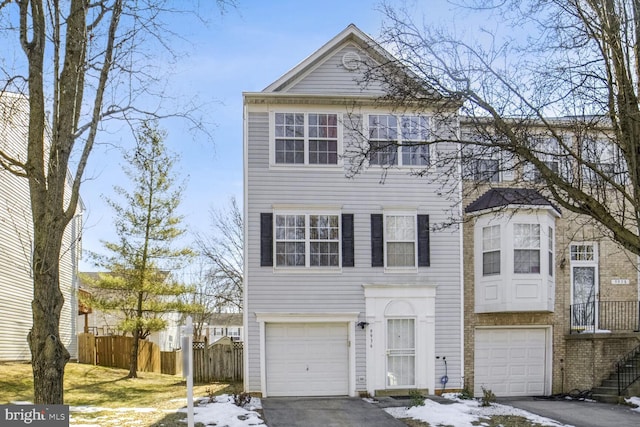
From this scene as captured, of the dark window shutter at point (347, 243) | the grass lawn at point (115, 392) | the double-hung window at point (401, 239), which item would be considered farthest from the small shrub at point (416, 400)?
the grass lawn at point (115, 392)

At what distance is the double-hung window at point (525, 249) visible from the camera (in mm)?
17562

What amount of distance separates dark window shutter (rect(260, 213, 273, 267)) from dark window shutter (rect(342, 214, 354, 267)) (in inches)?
73.9

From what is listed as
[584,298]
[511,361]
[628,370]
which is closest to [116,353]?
[511,361]

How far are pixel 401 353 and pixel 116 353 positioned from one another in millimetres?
12360

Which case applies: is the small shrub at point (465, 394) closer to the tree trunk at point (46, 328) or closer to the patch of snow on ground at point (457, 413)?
the patch of snow on ground at point (457, 413)

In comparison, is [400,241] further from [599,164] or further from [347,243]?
[599,164]

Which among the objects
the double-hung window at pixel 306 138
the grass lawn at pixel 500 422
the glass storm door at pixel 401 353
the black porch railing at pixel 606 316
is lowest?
the grass lawn at pixel 500 422

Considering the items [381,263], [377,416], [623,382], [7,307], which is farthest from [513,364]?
[7,307]

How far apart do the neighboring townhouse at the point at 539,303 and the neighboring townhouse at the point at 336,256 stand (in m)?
0.77

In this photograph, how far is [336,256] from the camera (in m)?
17.5

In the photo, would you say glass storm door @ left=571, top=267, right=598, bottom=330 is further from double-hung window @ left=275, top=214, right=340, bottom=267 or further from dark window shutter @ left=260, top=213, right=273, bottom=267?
dark window shutter @ left=260, top=213, right=273, bottom=267

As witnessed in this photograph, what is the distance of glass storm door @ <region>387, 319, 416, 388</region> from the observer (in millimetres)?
17453

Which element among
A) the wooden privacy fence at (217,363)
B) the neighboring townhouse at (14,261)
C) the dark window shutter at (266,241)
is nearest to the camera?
the dark window shutter at (266,241)

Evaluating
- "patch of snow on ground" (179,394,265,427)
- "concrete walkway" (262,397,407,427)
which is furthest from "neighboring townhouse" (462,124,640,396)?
"patch of snow on ground" (179,394,265,427)
